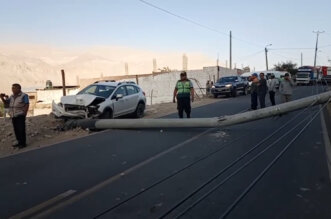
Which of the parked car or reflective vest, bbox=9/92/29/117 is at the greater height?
reflective vest, bbox=9/92/29/117

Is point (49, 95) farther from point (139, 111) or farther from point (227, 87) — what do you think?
point (139, 111)

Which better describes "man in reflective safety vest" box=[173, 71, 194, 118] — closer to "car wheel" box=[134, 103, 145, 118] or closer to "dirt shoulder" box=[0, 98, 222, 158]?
"dirt shoulder" box=[0, 98, 222, 158]

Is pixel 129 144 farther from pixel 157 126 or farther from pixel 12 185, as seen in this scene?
pixel 12 185

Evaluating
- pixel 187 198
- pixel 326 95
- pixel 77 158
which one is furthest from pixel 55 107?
pixel 187 198

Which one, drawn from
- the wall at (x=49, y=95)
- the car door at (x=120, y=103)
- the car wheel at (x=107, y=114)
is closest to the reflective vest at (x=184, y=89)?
the car wheel at (x=107, y=114)

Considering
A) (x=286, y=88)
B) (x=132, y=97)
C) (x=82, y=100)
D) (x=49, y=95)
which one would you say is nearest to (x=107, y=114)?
(x=82, y=100)

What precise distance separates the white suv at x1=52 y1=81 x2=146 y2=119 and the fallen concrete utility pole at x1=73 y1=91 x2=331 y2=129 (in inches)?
31.3

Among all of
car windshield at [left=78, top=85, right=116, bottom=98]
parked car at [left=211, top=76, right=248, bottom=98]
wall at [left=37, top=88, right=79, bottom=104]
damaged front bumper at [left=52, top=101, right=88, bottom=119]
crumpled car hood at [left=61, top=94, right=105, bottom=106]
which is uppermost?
car windshield at [left=78, top=85, right=116, bottom=98]

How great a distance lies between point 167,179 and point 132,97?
35.3 feet

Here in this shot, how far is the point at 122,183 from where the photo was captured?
21.9 ft

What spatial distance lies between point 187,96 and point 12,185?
795 cm

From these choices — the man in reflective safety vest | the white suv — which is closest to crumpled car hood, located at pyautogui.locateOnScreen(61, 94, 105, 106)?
the white suv

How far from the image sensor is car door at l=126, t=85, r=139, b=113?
56.2 feet

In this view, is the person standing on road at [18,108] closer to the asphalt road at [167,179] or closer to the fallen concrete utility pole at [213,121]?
the asphalt road at [167,179]
